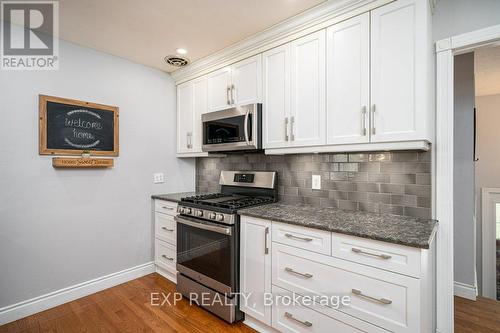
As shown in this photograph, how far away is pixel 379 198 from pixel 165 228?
2178 millimetres

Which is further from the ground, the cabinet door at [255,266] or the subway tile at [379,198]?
the subway tile at [379,198]

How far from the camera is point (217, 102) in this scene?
2705 millimetres

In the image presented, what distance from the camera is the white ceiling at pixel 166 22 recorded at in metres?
1.86

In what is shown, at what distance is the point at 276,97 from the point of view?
2.20m

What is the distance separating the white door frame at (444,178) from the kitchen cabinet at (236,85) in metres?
1.36

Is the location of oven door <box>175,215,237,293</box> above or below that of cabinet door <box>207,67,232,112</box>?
below

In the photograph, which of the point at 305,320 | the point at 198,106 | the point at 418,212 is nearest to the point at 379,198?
the point at 418,212

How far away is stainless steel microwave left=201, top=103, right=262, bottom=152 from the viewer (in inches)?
90.2

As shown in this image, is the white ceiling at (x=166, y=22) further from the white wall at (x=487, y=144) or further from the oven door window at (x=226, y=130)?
the white wall at (x=487, y=144)

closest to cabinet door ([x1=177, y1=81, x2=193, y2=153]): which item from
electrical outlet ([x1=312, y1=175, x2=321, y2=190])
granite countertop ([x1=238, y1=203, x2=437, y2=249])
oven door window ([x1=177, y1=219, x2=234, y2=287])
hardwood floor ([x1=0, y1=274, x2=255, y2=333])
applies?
oven door window ([x1=177, y1=219, x2=234, y2=287])

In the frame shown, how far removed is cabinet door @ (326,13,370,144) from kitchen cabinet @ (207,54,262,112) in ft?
2.26

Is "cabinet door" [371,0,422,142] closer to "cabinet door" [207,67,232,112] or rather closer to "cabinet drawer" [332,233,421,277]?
"cabinet drawer" [332,233,421,277]

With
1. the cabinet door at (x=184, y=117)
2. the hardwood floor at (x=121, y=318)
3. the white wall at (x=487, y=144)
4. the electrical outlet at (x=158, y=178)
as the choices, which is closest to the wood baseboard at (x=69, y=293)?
the hardwood floor at (x=121, y=318)

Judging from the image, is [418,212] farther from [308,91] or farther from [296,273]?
[308,91]
